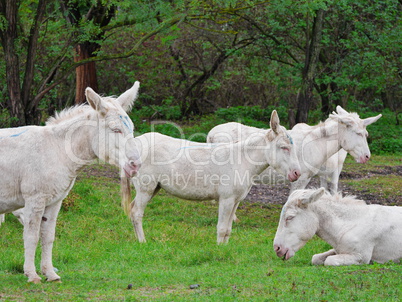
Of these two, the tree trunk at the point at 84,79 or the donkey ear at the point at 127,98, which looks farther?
the tree trunk at the point at 84,79

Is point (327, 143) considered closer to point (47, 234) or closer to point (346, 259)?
point (346, 259)

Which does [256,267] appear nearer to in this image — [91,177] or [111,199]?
[111,199]

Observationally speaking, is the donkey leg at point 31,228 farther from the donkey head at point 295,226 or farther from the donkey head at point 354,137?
the donkey head at point 354,137

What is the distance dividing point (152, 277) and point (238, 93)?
62.8ft

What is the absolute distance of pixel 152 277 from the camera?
6.80 metres

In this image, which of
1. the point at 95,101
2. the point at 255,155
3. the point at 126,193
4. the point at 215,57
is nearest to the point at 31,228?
the point at 95,101

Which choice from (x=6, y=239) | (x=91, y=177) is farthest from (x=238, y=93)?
(x=6, y=239)

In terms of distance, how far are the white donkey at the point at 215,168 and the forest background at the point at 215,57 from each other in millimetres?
3907

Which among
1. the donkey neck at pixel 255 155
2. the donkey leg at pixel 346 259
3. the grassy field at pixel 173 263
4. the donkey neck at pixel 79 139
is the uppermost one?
the donkey neck at pixel 79 139

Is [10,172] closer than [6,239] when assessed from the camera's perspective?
Yes

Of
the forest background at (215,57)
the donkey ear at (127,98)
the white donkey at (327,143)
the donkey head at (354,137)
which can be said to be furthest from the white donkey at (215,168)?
the forest background at (215,57)

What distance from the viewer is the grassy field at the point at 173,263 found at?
5855 mm

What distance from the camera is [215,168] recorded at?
9.44 m

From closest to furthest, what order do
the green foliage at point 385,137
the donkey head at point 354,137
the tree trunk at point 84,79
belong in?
the donkey head at point 354,137
the tree trunk at point 84,79
the green foliage at point 385,137
